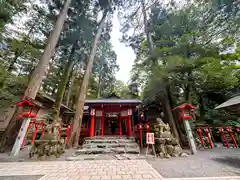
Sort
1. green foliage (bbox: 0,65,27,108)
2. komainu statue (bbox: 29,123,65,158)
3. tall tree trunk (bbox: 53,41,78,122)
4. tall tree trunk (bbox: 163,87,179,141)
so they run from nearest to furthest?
komainu statue (bbox: 29,123,65,158), tall tree trunk (bbox: 163,87,179,141), green foliage (bbox: 0,65,27,108), tall tree trunk (bbox: 53,41,78,122)

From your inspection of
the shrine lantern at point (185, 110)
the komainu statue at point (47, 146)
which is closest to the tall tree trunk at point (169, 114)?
the shrine lantern at point (185, 110)

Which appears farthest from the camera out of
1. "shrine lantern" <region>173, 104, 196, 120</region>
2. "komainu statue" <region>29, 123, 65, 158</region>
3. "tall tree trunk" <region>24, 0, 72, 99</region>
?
"shrine lantern" <region>173, 104, 196, 120</region>

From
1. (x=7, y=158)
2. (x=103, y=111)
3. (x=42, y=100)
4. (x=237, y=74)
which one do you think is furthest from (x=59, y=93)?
(x=237, y=74)

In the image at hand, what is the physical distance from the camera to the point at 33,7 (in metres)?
7.50

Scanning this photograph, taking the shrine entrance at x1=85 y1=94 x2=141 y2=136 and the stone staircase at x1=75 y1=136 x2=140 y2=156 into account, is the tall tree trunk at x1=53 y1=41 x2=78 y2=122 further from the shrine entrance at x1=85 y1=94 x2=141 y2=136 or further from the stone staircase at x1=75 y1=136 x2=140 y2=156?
the stone staircase at x1=75 y1=136 x2=140 y2=156

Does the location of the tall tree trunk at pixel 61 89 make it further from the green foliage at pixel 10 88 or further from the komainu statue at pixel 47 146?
the komainu statue at pixel 47 146

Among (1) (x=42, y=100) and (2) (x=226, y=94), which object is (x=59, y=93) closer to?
(1) (x=42, y=100)

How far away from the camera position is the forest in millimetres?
5723

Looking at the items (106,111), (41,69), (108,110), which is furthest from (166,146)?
(41,69)

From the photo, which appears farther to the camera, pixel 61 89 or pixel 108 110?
pixel 108 110

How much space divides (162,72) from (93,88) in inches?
448

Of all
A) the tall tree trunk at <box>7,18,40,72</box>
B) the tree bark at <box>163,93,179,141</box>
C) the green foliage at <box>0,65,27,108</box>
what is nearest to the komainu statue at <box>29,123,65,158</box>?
the green foliage at <box>0,65,27,108</box>

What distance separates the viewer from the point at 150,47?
7812 mm

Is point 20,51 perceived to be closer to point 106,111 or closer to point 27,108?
point 27,108
